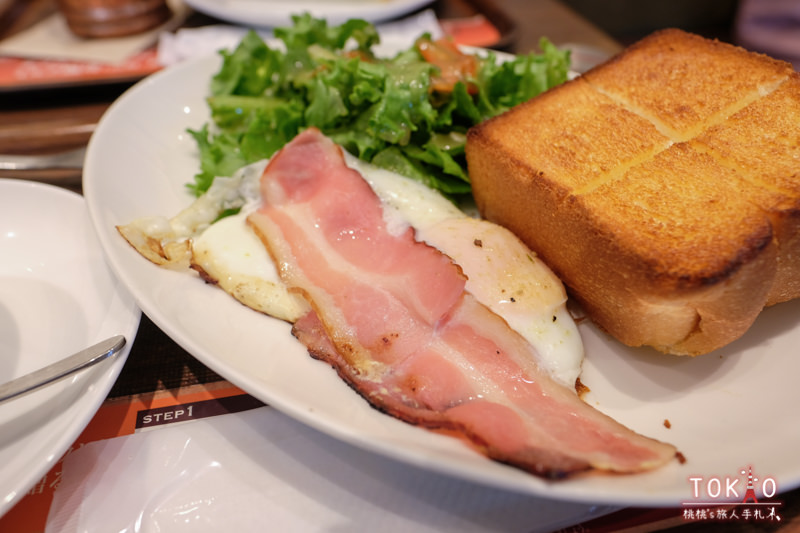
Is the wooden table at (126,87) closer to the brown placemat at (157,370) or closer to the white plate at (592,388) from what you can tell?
the brown placemat at (157,370)

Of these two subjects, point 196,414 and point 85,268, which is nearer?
point 196,414

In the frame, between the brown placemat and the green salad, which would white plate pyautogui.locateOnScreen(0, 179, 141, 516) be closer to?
the brown placemat

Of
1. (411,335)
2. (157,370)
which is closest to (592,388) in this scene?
(411,335)

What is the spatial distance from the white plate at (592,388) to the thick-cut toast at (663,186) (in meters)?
0.09

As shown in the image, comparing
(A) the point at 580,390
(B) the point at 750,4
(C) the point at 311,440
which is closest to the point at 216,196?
(C) the point at 311,440

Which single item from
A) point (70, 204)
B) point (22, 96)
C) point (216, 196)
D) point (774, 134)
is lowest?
point (22, 96)

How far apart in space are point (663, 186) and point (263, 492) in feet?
3.84

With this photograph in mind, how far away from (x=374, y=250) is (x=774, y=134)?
1.07 meters

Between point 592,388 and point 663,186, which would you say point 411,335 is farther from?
point 663,186

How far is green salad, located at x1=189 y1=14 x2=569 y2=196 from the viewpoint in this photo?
Answer: 1718mm

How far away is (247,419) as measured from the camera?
118 cm

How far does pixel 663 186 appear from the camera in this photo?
4.08ft

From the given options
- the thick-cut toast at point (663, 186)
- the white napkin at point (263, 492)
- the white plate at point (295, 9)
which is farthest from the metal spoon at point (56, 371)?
the white plate at point (295, 9)

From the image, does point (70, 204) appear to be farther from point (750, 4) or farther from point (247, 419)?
point (750, 4)
